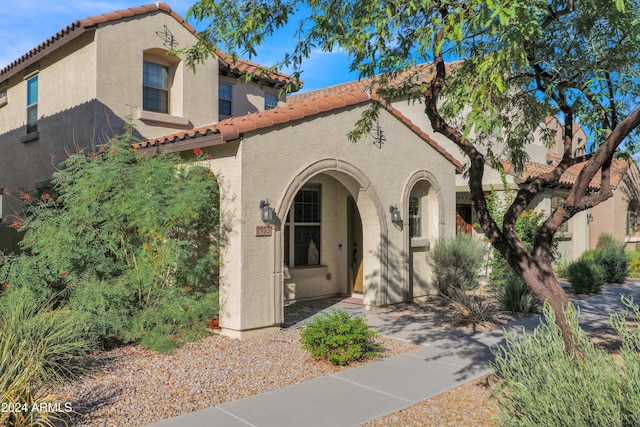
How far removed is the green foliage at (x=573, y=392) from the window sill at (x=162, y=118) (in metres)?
Answer: 10.3

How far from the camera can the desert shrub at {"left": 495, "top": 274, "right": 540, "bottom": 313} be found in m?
10.5

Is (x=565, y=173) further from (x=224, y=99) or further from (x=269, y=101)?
(x=224, y=99)

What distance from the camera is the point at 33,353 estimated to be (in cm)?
541

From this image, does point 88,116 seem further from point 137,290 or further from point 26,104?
point 137,290

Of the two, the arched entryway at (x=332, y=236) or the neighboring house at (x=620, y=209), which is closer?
the arched entryway at (x=332, y=236)

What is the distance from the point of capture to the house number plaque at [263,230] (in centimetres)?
823

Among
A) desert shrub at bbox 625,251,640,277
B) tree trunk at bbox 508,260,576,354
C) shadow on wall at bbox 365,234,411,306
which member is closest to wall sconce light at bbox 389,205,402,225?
shadow on wall at bbox 365,234,411,306

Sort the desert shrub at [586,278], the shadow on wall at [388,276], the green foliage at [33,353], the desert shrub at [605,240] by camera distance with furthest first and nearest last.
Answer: the desert shrub at [605,240] → the desert shrub at [586,278] → the shadow on wall at [388,276] → the green foliage at [33,353]

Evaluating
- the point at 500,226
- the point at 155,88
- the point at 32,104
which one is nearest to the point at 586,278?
the point at 500,226

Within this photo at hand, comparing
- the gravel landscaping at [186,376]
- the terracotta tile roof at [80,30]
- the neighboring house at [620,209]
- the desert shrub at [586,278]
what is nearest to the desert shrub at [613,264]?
the desert shrub at [586,278]

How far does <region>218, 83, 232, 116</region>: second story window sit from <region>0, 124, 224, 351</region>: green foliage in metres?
6.16

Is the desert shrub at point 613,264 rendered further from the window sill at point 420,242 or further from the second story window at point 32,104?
the second story window at point 32,104

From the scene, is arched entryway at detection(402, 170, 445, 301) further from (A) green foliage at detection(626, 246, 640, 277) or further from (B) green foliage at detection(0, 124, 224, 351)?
(A) green foliage at detection(626, 246, 640, 277)

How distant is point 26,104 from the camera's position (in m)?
13.7
